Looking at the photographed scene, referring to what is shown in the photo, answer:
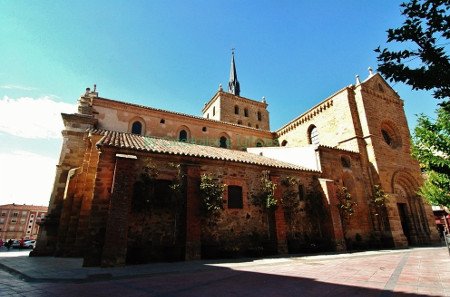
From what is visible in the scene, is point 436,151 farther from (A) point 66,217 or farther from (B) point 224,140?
(A) point 66,217

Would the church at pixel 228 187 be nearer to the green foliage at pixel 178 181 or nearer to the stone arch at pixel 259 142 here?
the green foliage at pixel 178 181

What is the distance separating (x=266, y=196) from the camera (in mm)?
13133

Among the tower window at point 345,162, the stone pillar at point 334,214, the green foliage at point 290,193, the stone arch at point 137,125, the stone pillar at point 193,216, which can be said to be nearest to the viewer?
the stone pillar at point 193,216

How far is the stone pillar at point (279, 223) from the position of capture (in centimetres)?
1244

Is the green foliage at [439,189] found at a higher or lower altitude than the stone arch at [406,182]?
lower

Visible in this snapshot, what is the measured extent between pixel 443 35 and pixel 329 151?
1368 cm

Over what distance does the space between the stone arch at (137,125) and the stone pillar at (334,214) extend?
14461 mm

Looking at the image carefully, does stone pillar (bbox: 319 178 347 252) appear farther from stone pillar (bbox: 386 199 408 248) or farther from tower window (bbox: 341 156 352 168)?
stone pillar (bbox: 386 199 408 248)

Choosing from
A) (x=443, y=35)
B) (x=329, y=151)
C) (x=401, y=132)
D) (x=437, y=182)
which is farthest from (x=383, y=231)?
(x=443, y=35)

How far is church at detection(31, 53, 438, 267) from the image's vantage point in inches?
403

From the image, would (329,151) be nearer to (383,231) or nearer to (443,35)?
(383,231)

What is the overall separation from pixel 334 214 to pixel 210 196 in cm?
806

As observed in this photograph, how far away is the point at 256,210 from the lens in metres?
13.2

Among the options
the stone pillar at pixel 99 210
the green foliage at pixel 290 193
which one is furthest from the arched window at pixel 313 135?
the stone pillar at pixel 99 210
